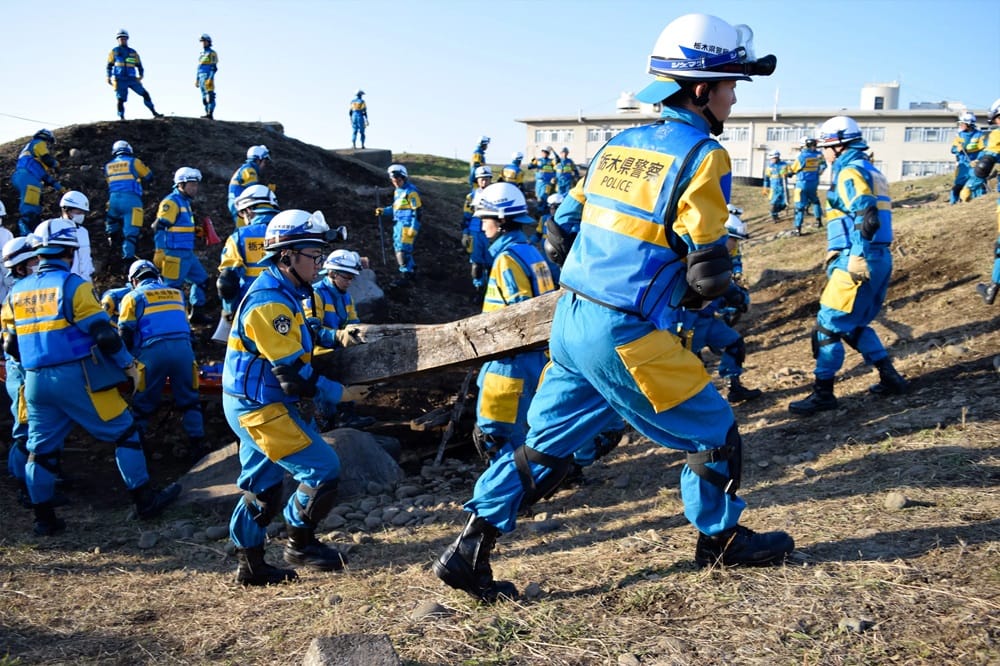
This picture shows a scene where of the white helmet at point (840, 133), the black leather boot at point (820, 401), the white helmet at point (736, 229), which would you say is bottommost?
the black leather boot at point (820, 401)

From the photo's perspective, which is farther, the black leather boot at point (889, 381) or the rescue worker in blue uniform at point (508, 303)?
the black leather boot at point (889, 381)

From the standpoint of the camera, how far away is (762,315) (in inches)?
422

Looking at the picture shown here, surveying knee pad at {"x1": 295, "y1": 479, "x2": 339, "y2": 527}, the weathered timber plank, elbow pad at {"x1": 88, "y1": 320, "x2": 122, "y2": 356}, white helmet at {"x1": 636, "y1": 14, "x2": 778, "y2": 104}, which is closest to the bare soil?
knee pad at {"x1": 295, "y1": 479, "x2": 339, "y2": 527}

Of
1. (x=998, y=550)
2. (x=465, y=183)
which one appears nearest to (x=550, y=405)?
(x=998, y=550)

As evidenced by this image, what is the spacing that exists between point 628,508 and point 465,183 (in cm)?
2426

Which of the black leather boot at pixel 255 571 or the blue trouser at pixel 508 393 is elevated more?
the blue trouser at pixel 508 393

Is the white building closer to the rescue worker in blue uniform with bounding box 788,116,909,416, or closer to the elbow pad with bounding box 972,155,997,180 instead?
the elbow pad with bounding box 972,155,997,180

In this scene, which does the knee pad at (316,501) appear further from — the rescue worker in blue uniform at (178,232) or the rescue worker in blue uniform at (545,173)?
the rescue worker in blue uniform at (545,173)

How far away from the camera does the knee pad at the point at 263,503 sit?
14.0 ft

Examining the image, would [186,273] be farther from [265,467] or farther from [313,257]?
[265,467]

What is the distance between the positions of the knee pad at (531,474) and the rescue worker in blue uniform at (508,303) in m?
1.61

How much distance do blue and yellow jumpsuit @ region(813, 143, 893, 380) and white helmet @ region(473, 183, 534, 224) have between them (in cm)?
259

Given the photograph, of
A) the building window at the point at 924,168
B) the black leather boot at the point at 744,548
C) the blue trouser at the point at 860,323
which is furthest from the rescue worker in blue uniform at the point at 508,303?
the building window at the point at 924,168

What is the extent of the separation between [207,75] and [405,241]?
913cm
